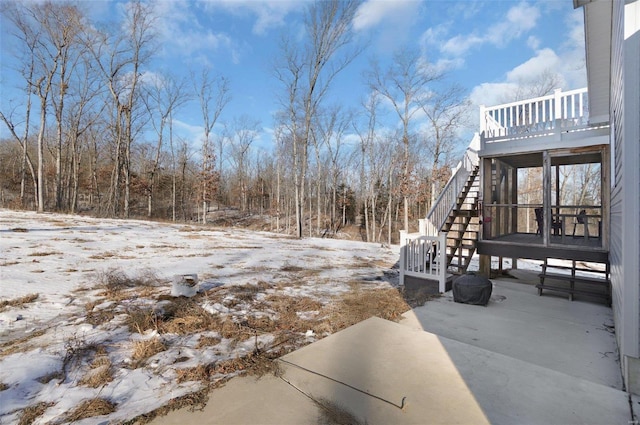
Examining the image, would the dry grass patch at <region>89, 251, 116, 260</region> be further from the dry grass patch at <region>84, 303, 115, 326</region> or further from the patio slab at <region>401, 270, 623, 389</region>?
the patio slab at <region>401, 270, 623, 389</region>

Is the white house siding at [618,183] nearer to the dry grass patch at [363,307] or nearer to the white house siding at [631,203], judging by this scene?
the white house siding at [631,203]

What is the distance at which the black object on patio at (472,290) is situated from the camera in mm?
4699

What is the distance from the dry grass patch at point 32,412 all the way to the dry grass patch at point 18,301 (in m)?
2.33

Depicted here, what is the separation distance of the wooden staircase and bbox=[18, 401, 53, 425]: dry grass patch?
630 cm

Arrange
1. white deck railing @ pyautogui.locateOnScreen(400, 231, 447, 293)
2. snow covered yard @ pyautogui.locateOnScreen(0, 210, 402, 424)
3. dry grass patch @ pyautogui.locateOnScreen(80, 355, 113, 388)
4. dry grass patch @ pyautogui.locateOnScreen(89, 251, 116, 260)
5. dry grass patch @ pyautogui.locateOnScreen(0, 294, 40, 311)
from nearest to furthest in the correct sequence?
snow covered yard @ pyautogui.locateOnScreen(0, 210, 402, 424), dry grass patch @ pyautogui.locateOnScreen(80, 355, 113, 388), dry grass patch @ pyautogui.locateOnScreen(0, 294, 40, 311), white deck railing @ pyautogui.locateOnScreen(400, 231, 447, 293), dry grass patch @ pyautogui.locateOnScreen(89, 251, 116, 260)

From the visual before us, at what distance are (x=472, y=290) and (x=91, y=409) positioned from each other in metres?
4.89

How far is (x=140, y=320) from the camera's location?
3373 mm

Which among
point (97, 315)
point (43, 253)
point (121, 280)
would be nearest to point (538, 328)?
point (97, 315)

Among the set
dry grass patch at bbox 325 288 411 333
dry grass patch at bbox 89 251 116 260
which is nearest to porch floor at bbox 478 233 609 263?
dry grass patch at bbox 325 288 411 333

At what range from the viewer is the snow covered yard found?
85.6 inches

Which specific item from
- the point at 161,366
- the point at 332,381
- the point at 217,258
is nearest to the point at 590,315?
the point at 332,381

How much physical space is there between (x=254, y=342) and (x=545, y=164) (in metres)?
6.25

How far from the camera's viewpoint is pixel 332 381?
2.34 m

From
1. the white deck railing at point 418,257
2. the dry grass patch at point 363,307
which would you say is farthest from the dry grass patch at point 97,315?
the white deck railing at point 418,257
